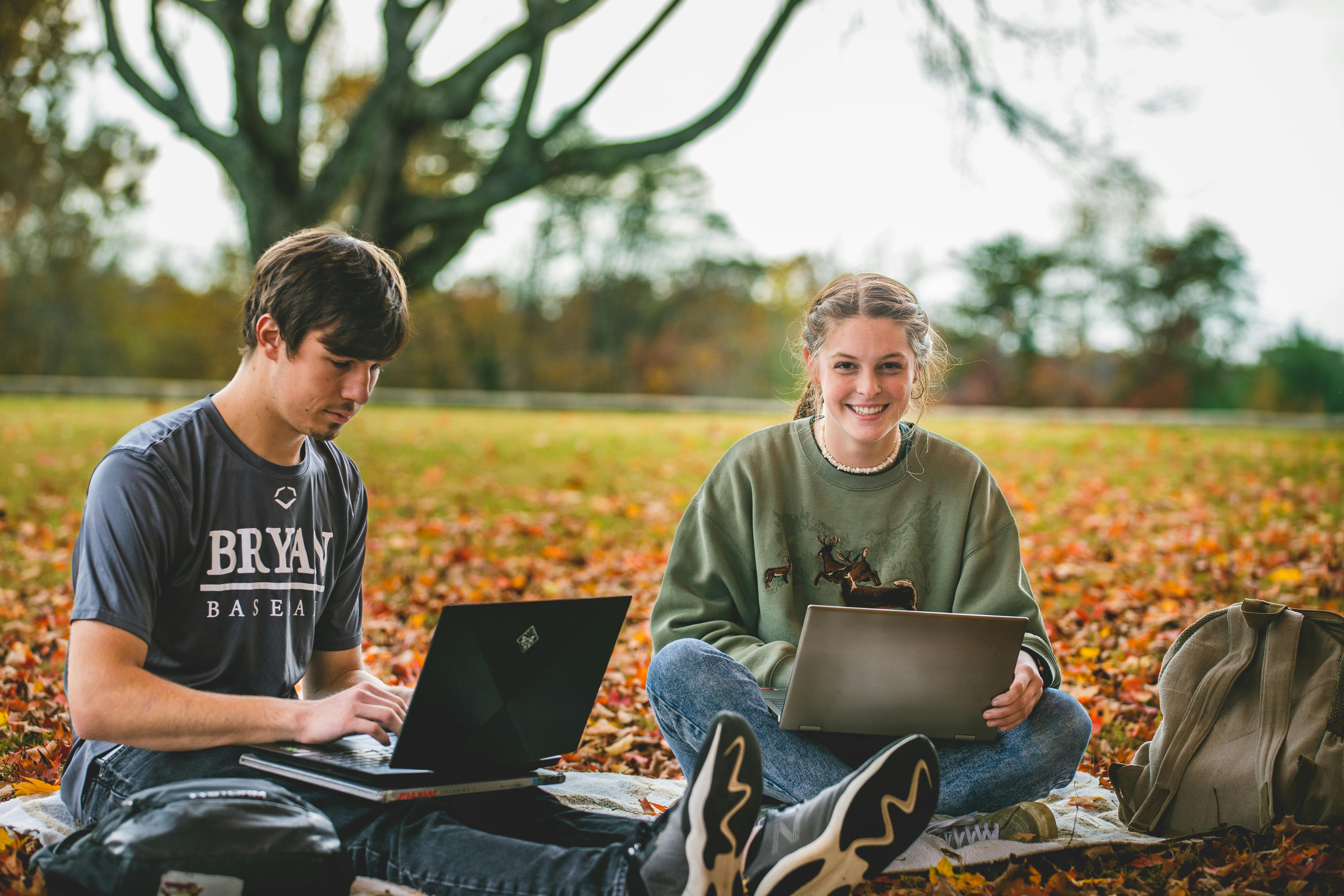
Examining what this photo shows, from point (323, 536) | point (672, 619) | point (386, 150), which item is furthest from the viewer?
point (386, 150)

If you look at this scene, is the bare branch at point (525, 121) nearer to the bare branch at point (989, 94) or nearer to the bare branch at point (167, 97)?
the bare branch at point (167, 97)

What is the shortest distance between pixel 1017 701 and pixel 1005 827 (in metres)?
0.41

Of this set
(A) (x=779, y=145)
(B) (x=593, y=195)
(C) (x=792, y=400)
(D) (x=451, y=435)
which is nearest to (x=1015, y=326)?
(A) (x=779, y=145)

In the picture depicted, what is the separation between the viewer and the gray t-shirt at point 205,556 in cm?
202

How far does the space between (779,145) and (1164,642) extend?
19.9 m

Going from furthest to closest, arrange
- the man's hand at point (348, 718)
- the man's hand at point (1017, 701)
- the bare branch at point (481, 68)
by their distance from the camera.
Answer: the bare branch at point (481, 68) → the man's hand at point (1017, 701) → the man's hand at point (348, 718)

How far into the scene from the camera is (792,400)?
10.8ft

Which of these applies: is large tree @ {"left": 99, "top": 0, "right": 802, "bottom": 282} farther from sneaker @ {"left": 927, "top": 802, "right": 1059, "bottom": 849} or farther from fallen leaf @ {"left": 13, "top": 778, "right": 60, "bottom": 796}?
sneaker @ {"left": 927, "top": 802, "right": 1059, "bottom": 849}

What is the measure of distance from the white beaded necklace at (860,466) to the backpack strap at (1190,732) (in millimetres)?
933

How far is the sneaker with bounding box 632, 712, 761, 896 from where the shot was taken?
187 centimetres

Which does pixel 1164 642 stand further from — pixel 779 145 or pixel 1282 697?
pixel 779 145

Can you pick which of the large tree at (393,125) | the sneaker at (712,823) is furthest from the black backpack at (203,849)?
the large tree at (393,125)

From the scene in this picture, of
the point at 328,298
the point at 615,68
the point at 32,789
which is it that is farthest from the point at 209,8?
the point at 328,298

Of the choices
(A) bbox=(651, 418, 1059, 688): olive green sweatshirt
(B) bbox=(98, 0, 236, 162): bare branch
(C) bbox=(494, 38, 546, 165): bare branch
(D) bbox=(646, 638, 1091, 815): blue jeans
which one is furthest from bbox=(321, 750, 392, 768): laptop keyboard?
(B) bbox=(98, 0, 236, 162): bare branch
